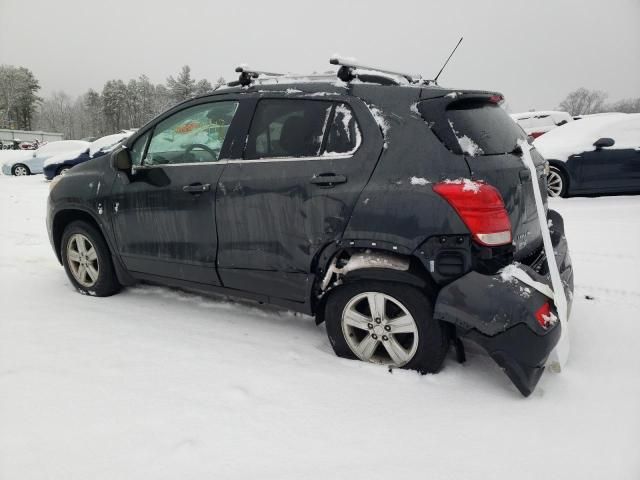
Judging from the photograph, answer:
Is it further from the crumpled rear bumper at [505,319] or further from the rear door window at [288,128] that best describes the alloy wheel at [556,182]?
the rear door window at [288,128]

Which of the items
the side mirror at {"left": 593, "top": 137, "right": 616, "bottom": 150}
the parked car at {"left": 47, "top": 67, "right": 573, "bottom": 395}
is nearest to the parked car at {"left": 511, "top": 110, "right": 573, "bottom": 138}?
the side mirror at {"left": 593, "top": 137, "right": 616, "bottom": 150}

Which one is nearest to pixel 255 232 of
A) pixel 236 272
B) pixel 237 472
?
pixel 236 272

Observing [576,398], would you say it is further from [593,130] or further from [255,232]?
[593,130]

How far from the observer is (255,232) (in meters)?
3.15

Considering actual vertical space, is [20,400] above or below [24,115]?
below

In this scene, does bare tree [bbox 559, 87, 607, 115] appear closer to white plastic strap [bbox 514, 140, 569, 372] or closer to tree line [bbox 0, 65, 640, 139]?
tree line [bbox 0, 65, 640, 139]

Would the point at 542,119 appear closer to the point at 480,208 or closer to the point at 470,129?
the point at 470,129

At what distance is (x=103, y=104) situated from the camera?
9488 cm

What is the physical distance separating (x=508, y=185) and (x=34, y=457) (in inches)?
109

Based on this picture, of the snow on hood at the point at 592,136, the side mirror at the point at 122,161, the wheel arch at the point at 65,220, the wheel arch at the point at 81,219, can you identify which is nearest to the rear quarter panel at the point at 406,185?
the side mirror at the point at 122,161

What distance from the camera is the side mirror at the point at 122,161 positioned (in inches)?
144

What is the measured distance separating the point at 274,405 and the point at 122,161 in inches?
91.9

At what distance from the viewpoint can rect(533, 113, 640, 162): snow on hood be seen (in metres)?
Result: 7.97

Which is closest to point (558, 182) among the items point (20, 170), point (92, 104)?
point (20, 170)
